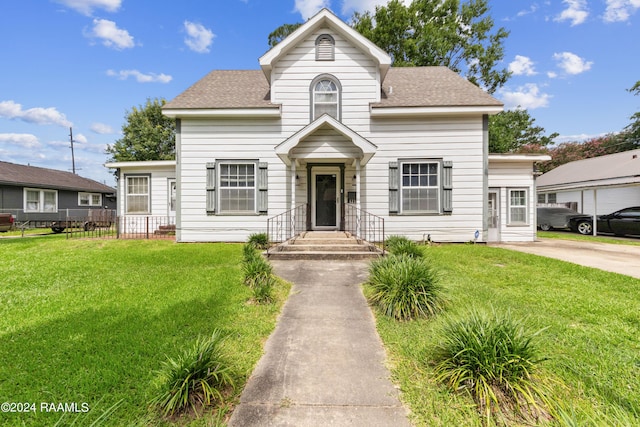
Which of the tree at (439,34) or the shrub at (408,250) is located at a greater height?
the tree at (439,34)

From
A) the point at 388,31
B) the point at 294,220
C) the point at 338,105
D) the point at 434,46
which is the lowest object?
the point at 294,220

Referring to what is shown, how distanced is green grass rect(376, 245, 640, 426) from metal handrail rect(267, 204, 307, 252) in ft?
17.3

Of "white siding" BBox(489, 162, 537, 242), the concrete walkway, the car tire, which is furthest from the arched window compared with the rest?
the car tire

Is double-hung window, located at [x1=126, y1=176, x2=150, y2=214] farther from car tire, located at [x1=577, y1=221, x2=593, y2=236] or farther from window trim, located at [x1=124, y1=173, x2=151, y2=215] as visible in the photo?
car tire, located at [x1=577, y1=221, x2=593, y2=236]

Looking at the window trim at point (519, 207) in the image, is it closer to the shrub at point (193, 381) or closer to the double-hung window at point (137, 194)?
the shrub at point (193, 381)

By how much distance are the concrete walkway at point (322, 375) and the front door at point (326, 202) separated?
6.02m

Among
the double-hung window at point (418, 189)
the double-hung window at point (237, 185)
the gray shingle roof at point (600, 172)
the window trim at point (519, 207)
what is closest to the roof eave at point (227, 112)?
the double-hung window at point (237, 185)

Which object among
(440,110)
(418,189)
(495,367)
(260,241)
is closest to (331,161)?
(418,189)

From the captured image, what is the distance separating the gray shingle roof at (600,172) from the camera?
1495cm

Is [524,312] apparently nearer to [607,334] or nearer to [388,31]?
[607,334]

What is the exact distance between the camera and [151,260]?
7473 mm

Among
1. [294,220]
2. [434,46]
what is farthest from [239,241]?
[434,46]

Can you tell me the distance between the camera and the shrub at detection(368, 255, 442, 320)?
404 cm

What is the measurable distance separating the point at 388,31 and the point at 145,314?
24918mm
